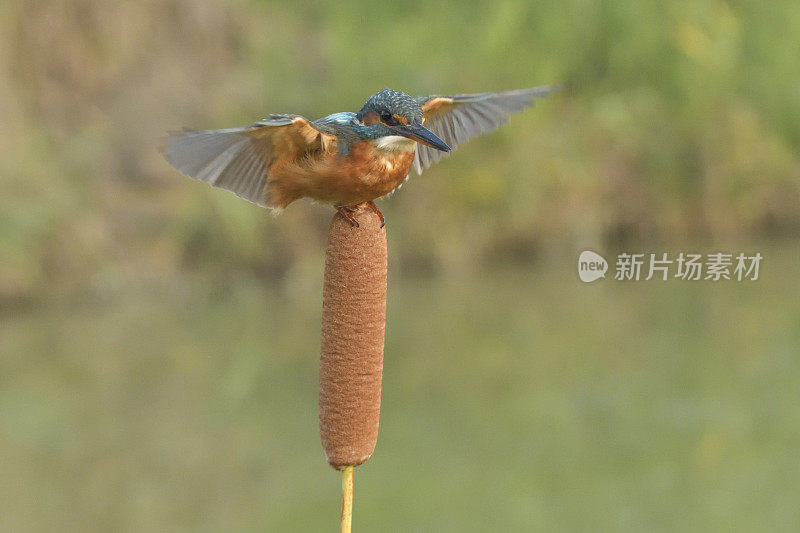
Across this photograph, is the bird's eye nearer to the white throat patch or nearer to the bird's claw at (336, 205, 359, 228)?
the white throat patch

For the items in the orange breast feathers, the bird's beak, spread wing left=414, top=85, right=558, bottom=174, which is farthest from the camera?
spread wing left=414, top=85, right=558, bottom=174

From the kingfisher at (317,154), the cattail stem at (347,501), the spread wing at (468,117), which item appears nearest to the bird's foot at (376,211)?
the kingfisher at (317,154)

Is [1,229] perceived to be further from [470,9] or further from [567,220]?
[567,220]

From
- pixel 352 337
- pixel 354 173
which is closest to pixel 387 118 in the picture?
pixel 354 173

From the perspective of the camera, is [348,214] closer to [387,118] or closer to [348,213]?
[348,213]

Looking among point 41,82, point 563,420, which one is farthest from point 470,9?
point 41,82

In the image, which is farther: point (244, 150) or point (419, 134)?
point (244, 150)

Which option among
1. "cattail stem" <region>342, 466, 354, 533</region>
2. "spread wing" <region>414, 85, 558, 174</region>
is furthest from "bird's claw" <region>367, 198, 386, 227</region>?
"cattail stem" <region>342, 466, 354, 533</region>

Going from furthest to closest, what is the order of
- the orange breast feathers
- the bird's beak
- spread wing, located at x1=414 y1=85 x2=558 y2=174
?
spread wing, located at x1=414 y1=85 x2=558 y2=174, the orange breast feathers, the bird's beak
